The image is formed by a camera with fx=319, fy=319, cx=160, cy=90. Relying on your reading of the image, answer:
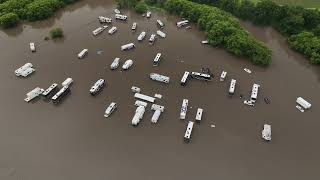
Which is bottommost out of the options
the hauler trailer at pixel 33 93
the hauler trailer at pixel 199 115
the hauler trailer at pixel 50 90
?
the hauler trailer at pixel 33 93

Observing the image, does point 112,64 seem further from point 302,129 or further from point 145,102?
point 302,129

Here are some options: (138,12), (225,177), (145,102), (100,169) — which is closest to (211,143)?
(225,177)

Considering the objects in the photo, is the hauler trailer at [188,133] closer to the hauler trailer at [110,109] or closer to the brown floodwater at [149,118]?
the brown floodwater at [149,118]

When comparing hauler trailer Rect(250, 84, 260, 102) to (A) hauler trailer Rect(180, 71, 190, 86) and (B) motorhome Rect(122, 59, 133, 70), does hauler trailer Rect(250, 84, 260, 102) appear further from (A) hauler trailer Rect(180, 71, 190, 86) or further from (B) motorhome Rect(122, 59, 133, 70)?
(B) motorhome Rect(122, 59, 133, 70)

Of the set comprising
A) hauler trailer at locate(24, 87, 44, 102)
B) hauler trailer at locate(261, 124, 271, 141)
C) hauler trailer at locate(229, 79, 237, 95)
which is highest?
hauler trailer at locate(229, 79, 237, 95)

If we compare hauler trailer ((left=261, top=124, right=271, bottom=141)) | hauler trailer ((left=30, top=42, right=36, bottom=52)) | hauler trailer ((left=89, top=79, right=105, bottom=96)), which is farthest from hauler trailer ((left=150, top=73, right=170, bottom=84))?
hauler trailer ((left=30, top=42, right=36, bottom=52))

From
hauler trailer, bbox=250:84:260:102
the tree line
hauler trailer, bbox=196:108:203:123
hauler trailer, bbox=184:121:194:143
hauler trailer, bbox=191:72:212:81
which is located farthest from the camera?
the tree line

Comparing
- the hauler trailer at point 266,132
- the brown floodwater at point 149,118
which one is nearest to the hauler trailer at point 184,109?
the brown floodwater at point 149,118
